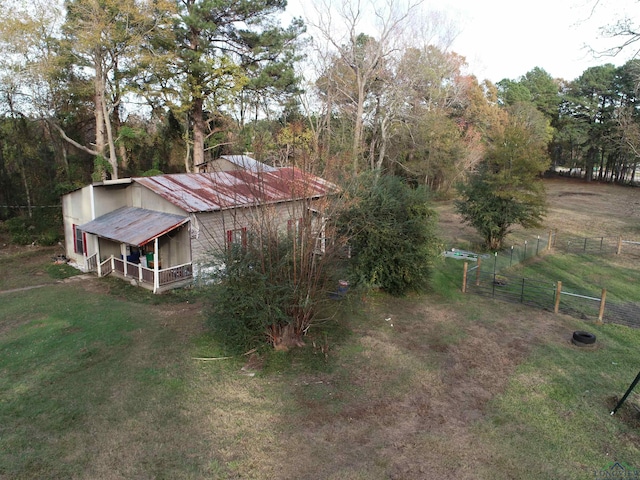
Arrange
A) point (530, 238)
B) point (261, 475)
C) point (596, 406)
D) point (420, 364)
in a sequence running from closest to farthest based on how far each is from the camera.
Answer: point (261, 475), point (596, 406), point (420, 364), point (530, 238)

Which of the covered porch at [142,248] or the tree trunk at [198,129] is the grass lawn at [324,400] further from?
the tree trunk at [198,129]

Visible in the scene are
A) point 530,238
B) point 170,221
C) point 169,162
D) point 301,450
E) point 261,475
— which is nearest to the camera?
point 261,475

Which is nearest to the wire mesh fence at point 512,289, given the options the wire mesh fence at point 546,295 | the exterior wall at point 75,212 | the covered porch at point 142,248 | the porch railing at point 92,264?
the wire mesh fence at point 546,295

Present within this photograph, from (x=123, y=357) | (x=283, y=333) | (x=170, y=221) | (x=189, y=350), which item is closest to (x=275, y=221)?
(x=283, y=333)

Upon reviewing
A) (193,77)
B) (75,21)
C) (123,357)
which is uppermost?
(75,21)

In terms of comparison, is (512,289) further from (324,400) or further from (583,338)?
(324,400)

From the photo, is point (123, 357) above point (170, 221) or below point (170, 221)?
below

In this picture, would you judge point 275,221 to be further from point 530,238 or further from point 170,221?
point 530,238
